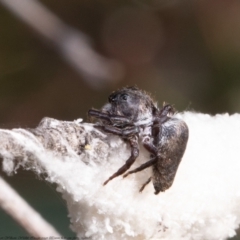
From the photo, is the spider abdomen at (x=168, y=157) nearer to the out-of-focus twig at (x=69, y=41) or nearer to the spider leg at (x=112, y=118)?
the spider leg at (x=112, y=118)

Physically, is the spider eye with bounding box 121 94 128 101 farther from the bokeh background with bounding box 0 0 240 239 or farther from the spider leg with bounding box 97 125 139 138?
the bokeh background with bounding box 0 0 240 239

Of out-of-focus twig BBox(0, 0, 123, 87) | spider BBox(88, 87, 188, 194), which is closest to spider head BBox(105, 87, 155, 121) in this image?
spider BBox(88, 87, 188, 194)

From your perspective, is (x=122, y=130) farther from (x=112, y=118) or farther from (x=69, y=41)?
(x=69, y=41)

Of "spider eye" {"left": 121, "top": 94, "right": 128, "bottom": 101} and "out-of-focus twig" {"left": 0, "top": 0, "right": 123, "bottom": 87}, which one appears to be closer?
"spider eye" {"left": 121, "top": 94, "right": 128, "bottom": 101}

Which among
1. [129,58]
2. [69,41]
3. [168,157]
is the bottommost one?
[168,157]

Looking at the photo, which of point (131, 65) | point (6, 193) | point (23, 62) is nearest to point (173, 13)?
point (131, 65)

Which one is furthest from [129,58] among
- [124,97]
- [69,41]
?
[124,97]

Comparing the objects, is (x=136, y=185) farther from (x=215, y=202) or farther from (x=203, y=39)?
(x=203, y=39)
